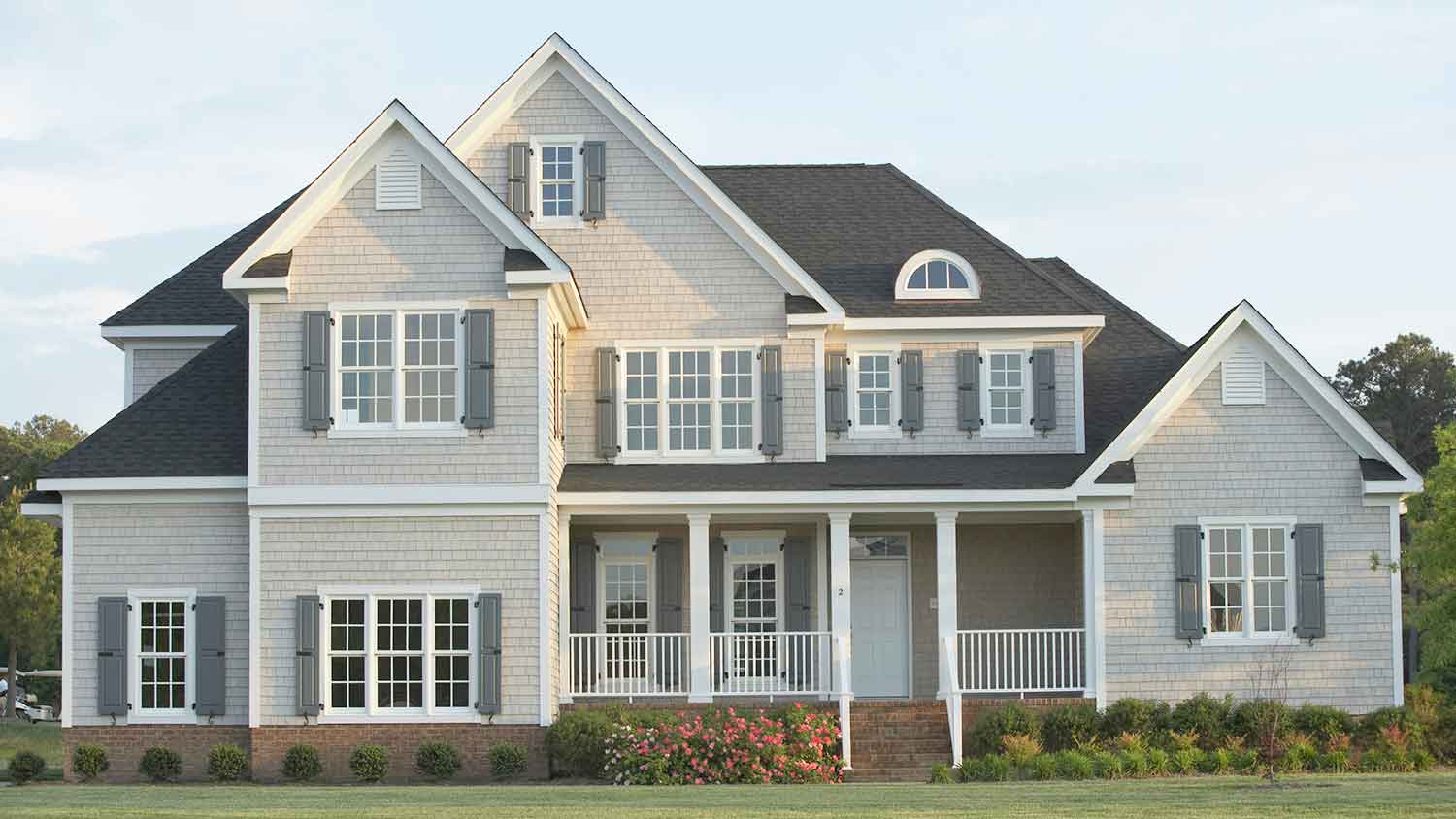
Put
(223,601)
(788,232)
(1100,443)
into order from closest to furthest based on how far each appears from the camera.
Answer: (223,601), (1100,443), (788,232)

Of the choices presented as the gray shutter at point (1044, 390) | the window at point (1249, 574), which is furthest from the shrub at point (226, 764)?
the window at point (1249, 574)

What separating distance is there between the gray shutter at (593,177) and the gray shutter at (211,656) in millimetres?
7763

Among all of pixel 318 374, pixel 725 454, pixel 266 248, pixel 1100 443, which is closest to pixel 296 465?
pixel 318 374

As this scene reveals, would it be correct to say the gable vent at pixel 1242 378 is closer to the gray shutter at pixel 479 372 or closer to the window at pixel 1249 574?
the window at pixel 1249 574

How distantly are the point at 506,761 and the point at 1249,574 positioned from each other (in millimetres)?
10745

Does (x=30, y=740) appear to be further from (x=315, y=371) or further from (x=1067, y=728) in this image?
(x=1067, y=728)

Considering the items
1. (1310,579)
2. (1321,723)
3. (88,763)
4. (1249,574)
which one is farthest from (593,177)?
(1321,723)

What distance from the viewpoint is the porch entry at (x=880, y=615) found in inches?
1103

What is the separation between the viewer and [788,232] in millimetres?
29844

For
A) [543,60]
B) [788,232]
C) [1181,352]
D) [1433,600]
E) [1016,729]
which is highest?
[543,60]

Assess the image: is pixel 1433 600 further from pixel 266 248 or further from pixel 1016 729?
pixel 266 248

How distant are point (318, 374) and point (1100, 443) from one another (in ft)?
38.3

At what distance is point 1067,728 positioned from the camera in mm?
24797

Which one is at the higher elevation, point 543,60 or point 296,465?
point 543,60
